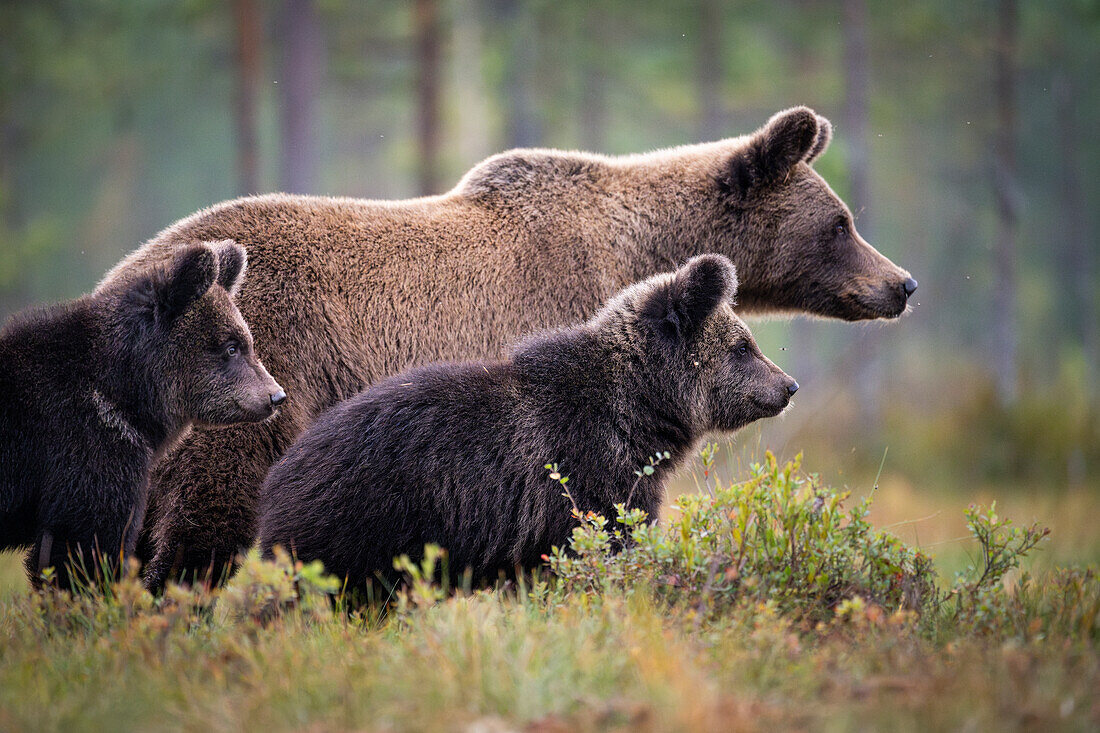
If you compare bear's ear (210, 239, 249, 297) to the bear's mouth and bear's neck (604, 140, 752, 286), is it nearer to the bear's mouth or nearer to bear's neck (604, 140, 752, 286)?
bear's neck (604, 140, 752, 286)

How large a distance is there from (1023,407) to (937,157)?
26028 millimetres

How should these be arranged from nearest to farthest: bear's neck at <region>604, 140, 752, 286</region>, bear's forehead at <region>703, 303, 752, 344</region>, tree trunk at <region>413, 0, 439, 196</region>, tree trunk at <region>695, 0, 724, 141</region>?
bear's forehead at <region>703, 303, 752, 344</region> → bear's neck at <region>604, 140, 752, 286</region> → tree trunk at <region>413, 0, 439, 196</region> → tree trunk at <region>695, 0, 724, 141</region>

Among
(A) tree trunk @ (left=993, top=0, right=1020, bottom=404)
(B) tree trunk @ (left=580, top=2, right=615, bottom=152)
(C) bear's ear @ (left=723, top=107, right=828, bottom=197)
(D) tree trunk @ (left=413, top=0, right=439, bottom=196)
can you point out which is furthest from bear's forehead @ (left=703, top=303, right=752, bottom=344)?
(B) tree trunk @ (left=580, top=2, right=615, bottom=152)

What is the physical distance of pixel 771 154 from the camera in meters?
7.09

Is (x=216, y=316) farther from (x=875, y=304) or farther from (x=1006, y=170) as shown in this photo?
(x=1006, y=170)

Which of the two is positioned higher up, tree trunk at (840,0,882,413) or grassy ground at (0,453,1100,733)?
tree trunk at (840,0,882,413)

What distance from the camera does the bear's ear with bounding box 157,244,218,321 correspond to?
17.3 feet

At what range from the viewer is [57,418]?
4949mm

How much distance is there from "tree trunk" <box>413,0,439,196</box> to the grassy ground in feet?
55.4

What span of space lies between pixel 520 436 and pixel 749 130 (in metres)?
30.8

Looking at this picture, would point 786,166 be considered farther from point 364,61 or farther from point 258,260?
point 364,61

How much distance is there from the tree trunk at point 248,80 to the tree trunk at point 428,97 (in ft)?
11.7

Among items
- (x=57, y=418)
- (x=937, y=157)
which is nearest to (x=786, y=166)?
(x=57, y=418)

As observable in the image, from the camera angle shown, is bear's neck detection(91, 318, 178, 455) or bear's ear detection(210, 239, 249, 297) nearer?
bear's neck detection(91, 318, 178, 455)
